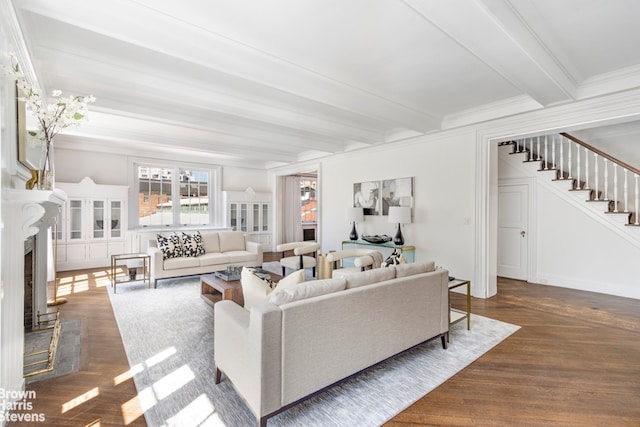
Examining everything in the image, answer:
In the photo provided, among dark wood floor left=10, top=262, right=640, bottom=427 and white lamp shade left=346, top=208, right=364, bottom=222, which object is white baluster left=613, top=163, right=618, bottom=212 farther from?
white lamp shade left=346, top=208, right=364, bottom=222

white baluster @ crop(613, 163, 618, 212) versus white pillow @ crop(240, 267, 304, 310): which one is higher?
white baluster @ crop(613, 163, 618, 212)

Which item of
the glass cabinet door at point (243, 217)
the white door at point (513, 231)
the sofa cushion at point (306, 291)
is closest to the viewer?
the sofa cushion at point (306, 291)

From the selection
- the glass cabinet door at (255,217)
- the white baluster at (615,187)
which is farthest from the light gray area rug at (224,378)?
the glass cabinet door at (255,217)

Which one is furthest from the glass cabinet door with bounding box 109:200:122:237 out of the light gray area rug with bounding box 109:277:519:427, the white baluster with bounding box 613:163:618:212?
the white baluster with bounding box 613:163:618:212

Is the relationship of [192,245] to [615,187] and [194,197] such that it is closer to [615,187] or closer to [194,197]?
[194,197]

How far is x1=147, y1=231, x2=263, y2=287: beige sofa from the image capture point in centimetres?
480

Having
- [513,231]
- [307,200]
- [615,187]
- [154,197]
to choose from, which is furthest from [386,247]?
[154,197]

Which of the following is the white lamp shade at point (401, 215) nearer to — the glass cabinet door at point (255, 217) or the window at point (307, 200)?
the glass cabinet door at point (255, 217)

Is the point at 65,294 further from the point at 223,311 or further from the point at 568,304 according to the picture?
the point at 568,304

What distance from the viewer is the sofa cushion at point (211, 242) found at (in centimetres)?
571

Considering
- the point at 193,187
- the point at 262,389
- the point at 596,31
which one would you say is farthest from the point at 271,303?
the point at 193,187

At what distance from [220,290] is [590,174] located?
20.6 feet

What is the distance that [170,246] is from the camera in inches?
201

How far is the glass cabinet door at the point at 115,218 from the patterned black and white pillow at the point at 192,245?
2219 millimetres
